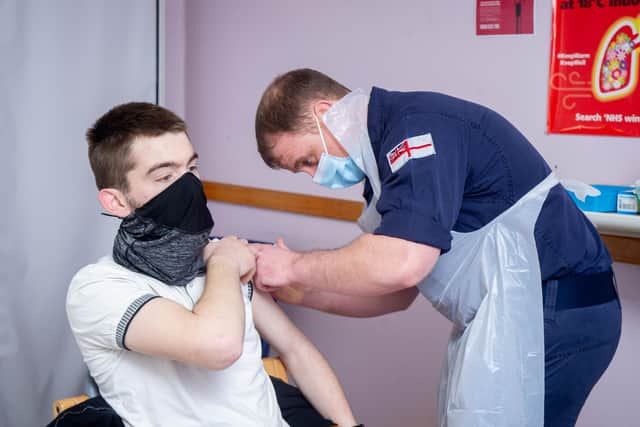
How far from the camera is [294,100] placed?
1.70 meters

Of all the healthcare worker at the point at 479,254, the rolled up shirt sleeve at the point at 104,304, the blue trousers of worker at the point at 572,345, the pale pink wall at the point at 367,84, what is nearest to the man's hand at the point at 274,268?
the healthcare worker at the point at 479,254

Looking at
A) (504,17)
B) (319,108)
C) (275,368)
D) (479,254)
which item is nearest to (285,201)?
(504,17)

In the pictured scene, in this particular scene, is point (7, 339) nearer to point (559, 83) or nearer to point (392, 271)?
point (392, 271)

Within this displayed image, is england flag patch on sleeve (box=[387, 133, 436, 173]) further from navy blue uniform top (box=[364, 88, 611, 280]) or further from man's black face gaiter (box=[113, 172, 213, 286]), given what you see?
man's black face gaiter (box=[113, 172, 213, 286])

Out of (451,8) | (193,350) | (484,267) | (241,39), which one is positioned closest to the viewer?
(193,350)

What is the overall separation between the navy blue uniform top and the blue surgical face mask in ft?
0.31

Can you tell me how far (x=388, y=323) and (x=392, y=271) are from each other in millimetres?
1396

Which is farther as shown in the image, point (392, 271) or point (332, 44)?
point (332, 44)

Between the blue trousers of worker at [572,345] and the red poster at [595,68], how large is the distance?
72 centimetres

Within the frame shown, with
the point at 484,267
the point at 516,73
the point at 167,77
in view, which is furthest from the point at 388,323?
the point at 167,77

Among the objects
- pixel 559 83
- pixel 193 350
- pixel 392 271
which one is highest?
pixel 559 83

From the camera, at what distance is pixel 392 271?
151 cm

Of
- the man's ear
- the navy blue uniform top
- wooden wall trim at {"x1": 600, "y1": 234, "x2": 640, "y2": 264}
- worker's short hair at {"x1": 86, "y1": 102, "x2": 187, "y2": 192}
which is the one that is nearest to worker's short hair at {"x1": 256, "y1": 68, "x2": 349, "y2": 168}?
the navy blue uniform top

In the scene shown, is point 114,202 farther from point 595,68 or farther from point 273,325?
point 595,68
